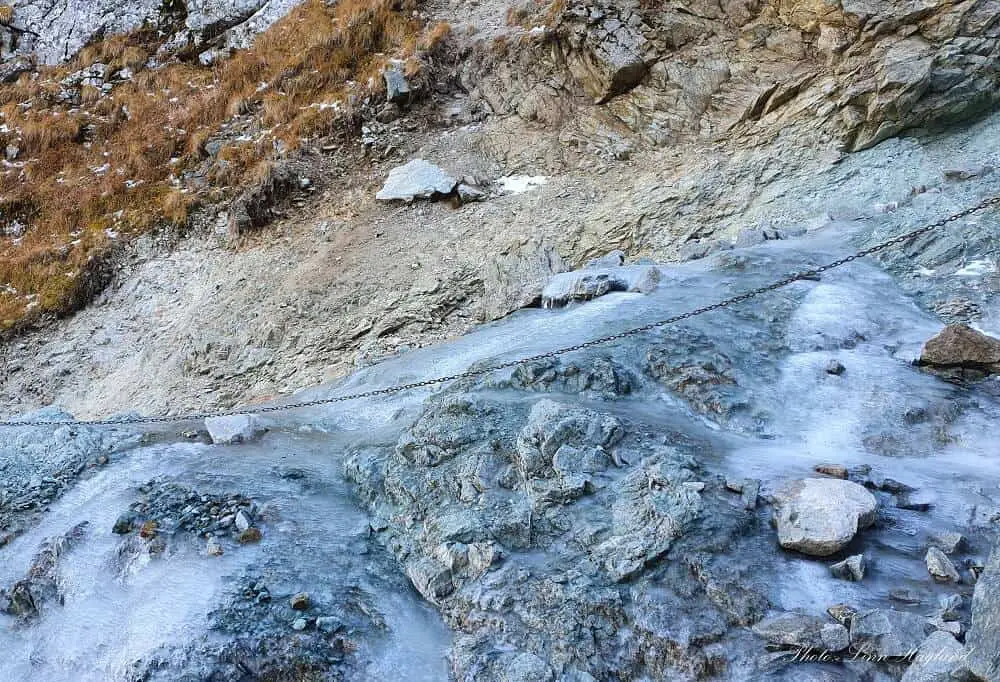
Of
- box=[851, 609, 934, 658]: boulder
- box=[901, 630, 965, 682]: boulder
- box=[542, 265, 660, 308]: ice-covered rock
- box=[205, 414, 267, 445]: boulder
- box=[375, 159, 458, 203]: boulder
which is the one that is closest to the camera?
box=[901, 630, 965, 682]: boulder

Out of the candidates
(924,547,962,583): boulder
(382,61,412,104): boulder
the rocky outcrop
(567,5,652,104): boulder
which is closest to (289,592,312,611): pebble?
the rocky outcrop

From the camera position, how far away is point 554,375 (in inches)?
293

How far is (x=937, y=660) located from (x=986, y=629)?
379 mm

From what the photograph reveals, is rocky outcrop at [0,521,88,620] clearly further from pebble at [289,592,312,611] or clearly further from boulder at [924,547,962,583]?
boulder at [924,547,962,583]

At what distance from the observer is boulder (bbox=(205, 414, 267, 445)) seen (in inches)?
289

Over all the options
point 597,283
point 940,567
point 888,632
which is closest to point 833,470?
point 940,567

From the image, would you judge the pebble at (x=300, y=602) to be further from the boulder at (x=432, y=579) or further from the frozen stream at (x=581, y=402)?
the boulder at (x=432, y=579)

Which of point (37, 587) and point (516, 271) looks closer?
point (37, 587)

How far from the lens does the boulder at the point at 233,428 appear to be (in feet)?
24.1

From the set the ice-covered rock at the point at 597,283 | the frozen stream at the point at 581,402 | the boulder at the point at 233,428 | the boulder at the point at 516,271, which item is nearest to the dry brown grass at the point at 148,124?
the boulder at the point at 516,271

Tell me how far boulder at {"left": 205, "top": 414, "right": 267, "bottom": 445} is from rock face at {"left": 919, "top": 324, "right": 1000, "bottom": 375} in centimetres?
724

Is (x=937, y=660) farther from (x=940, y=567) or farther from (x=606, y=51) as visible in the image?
(x=606, y=51)

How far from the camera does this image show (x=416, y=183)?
15289mm

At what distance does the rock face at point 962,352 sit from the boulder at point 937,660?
13.9ft
